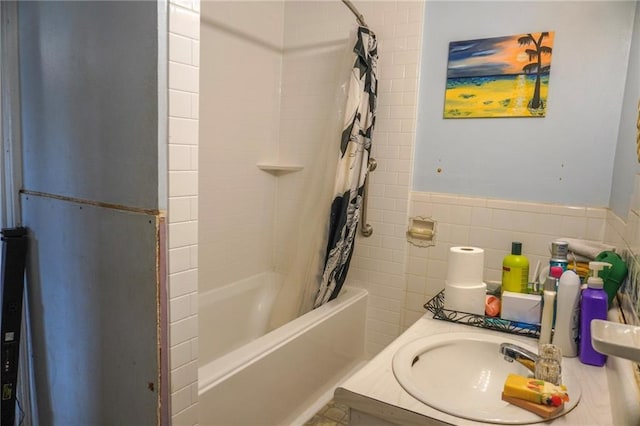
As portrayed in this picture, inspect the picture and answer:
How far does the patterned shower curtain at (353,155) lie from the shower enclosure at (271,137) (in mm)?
107

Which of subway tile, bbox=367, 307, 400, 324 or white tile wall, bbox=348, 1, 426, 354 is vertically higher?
white tile wall, bbox=348, 1, 426, 354

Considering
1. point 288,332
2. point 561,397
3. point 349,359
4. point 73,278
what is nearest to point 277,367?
point 288,332

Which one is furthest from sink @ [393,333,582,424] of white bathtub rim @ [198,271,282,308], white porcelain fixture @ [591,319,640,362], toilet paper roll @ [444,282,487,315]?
Result: white bathtub rim @ [198,271,282,308]

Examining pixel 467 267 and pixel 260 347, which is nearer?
pixel 467 267

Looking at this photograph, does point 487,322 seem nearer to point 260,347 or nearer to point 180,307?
point 260,347

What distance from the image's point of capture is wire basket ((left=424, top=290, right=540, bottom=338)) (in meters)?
1.30

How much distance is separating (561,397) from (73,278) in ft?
4.70

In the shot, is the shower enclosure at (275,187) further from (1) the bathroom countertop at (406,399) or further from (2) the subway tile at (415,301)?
(1) the bathroom countertop at (406,399)

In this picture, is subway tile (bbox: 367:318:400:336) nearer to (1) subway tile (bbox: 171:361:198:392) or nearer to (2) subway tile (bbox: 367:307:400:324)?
(2) subway tile (bbox: 367:307:400:324)

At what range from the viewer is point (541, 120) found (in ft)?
5.92

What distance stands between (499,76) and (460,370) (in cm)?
135

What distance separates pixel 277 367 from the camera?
5.61 ft

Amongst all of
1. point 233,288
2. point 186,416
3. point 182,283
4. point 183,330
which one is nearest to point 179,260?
point 182,283

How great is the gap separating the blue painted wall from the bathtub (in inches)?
35.9
